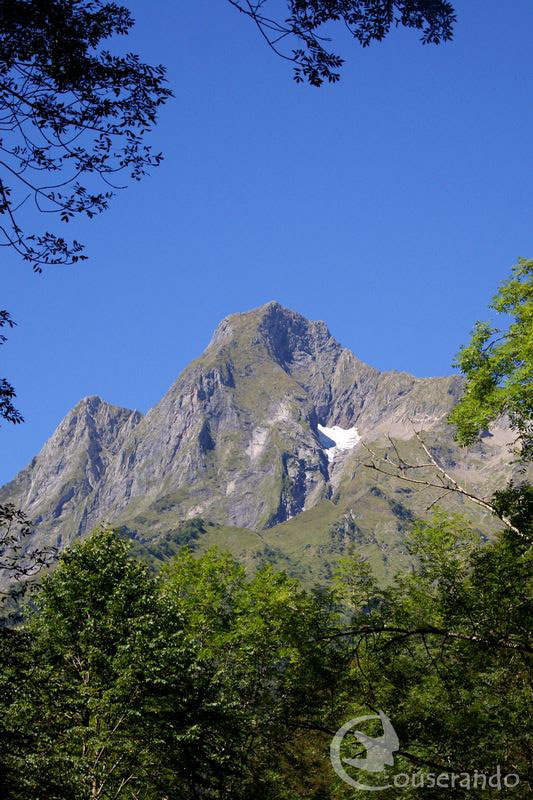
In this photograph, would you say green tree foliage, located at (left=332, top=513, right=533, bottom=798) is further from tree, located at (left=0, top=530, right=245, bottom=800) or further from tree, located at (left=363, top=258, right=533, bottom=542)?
tree, located at (left=0, top=530, right=245, bottom=800)

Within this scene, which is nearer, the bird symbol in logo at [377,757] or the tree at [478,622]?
the tree at [478,622]

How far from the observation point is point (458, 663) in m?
20.8

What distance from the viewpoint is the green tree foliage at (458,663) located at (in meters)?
13.7

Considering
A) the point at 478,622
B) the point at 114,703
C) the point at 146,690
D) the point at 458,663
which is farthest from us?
the point at 146,690

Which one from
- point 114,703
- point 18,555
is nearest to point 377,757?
point 114,703

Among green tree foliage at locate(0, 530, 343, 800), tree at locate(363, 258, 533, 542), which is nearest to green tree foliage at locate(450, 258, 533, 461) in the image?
tree at locate(363, 258, 533, 542)

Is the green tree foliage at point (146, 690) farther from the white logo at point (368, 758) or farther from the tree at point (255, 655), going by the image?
the white logo at point (368, 758)

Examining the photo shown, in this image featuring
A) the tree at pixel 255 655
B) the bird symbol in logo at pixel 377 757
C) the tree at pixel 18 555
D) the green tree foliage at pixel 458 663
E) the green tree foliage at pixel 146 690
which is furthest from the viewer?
the tree at pixel 255 655

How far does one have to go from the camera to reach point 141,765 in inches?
940

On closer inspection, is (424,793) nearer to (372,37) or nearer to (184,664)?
(184,664)

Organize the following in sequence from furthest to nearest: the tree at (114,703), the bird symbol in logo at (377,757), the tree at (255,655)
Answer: the tree at (255,655) < the tree at (114,703) < the bird symbol in logo at (377,757)

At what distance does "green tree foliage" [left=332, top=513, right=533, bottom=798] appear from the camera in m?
13.7

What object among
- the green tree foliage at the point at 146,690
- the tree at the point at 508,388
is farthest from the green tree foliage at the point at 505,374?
the green tree foliage at the point at 146,690

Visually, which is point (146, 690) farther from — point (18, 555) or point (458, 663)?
point (18, 555)
